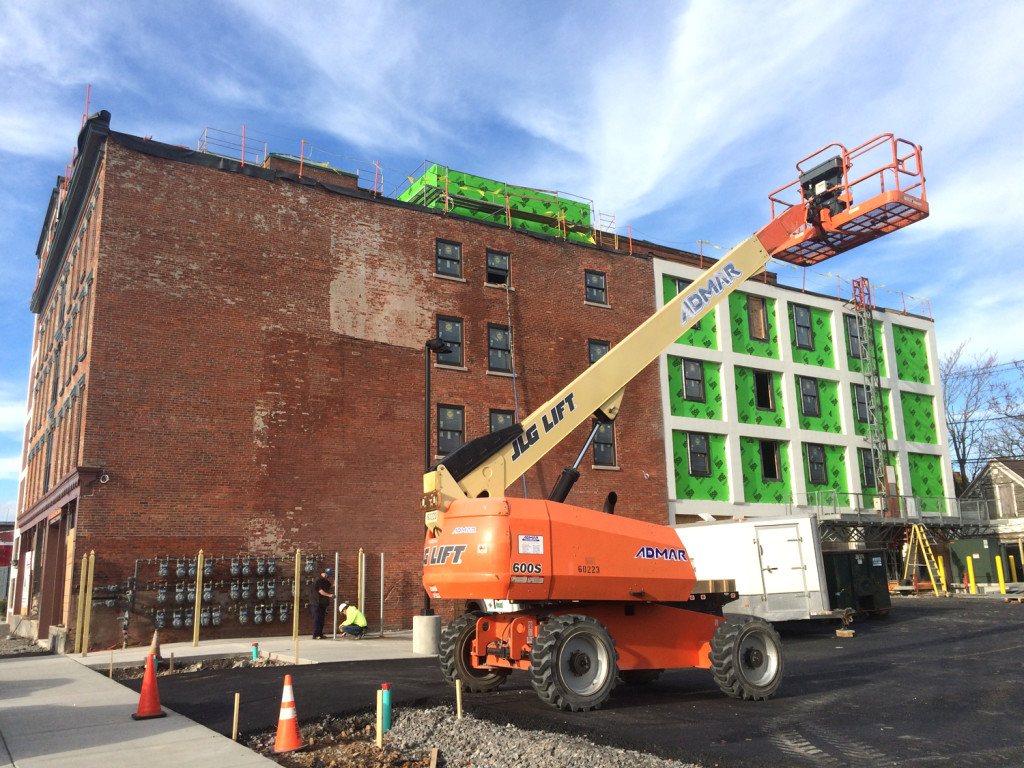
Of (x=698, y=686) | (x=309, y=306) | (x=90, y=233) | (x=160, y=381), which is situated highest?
(x=90, y=233)

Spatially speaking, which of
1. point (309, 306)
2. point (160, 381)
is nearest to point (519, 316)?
point (309, 306)

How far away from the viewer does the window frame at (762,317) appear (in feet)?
110

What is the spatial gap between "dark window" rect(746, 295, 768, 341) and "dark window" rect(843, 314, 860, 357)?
16.4 ft

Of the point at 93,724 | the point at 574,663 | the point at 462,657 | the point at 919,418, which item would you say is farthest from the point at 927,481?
the point at 93,724

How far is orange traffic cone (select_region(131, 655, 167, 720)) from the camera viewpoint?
9461mm

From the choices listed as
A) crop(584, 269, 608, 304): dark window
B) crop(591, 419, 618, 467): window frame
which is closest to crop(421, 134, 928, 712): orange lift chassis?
crop(591, 419, 618, 467): window frame

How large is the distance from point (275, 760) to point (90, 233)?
2025 cm

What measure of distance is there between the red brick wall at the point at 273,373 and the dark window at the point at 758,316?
10.3m

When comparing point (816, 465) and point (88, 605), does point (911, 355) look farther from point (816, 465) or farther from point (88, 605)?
point (88, 605)

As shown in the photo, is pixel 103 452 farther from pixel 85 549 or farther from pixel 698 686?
pixel 698 686

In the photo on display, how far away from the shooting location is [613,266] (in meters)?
30.2

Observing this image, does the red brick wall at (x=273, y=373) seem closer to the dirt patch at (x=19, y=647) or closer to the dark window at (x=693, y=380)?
the dirt patch at (x=19, y=647)

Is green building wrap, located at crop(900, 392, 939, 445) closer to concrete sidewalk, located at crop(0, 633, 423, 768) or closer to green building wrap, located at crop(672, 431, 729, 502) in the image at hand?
green building wrap, located at crop(672, 431, 729, 502)

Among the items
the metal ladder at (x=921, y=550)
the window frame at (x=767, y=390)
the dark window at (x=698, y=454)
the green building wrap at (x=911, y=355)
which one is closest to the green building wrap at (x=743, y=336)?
the window frame at (x=767, y=390)
